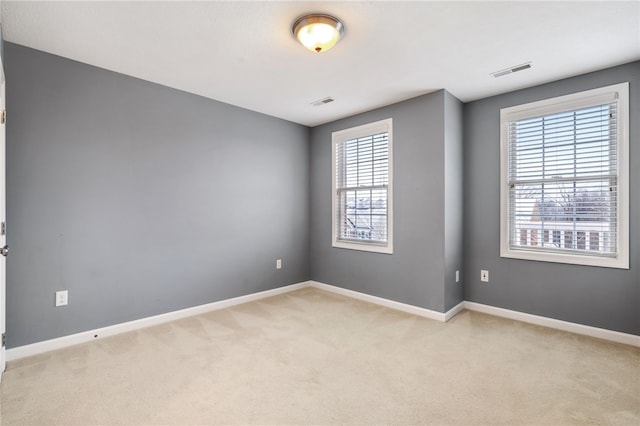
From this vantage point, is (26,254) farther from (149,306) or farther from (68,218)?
(149,306)

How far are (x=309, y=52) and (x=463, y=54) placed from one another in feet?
4.12

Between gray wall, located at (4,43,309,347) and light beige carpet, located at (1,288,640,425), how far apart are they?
0.39 meters

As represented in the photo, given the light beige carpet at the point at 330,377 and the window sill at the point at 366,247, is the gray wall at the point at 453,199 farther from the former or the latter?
the window sill at the point at 366,247

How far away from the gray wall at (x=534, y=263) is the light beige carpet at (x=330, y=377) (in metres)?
0.28

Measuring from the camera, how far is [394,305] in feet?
12.2

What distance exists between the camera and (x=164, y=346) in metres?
2.67

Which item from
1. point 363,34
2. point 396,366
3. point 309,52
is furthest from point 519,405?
point 309,52

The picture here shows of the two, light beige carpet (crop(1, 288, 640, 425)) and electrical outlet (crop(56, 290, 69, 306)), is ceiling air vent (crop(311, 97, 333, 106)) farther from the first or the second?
electrical outlet (crop(56, 290, 69, 306))

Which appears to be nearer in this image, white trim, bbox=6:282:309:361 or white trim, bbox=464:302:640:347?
white trim, bbox=6:282:309:361

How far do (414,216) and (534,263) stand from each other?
127 cm

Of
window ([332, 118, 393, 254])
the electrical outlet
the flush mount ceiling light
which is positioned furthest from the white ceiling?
the electrical outlet

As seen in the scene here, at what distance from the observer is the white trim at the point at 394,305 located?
3349mm

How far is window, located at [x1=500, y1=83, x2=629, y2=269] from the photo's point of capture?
2.78 meters

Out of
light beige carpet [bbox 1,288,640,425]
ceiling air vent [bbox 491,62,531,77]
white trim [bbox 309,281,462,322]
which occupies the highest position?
ceiling air vent [bbox 491,62,531,77]
